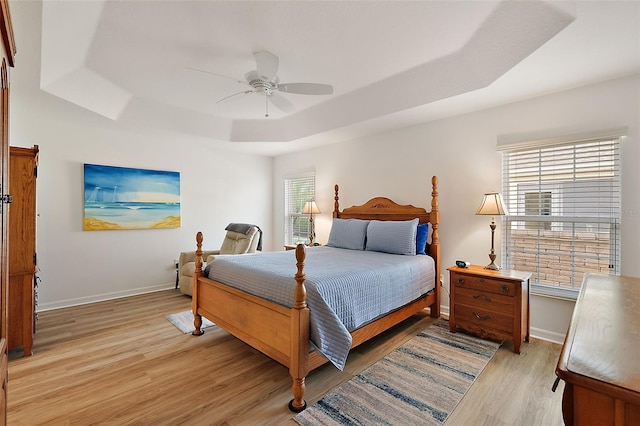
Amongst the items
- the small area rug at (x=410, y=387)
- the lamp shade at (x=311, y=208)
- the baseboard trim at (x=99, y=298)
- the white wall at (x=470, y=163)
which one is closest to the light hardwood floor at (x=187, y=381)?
the small area rug at (x=410, y=387)

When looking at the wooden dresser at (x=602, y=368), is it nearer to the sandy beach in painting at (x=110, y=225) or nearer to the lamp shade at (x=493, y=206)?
the lamp shade at (x=493, y=206)

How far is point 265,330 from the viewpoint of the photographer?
2.18 meters

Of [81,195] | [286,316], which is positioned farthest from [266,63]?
[81,195]

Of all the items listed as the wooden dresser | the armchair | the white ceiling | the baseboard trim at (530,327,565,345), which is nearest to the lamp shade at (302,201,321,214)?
the armchair

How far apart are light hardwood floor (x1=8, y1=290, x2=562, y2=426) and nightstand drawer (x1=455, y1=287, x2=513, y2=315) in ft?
1.21

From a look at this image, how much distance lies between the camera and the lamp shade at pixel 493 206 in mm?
2853

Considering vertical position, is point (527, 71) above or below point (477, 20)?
below

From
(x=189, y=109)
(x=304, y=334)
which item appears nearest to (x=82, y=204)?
(x=189, y=109)

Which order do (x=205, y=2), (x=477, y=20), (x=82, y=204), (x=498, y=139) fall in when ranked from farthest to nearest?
(x=82, y=204) → (x=498, y=139) → (x=477, y=20) → (x=205, y=2)

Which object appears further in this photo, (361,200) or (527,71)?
(361,200)

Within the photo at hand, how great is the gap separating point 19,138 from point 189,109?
1.92 m

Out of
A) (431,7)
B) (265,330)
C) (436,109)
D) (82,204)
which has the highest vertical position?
(431,7)

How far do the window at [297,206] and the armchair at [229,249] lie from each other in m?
1.16

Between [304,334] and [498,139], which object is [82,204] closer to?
[304,334]
